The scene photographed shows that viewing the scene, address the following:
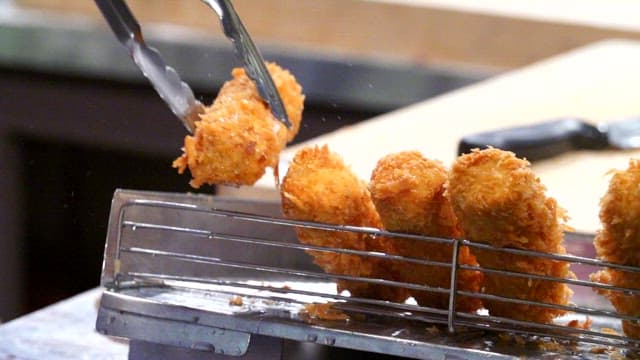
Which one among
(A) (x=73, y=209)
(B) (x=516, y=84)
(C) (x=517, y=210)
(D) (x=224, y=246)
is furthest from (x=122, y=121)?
(C) (x=517, y=210)

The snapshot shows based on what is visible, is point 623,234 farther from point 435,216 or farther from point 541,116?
point 541,116

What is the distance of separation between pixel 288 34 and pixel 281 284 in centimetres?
261

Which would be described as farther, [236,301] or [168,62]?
[168,62]

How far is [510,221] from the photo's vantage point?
958 mm

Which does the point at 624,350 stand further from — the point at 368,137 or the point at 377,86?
the point at 377,86

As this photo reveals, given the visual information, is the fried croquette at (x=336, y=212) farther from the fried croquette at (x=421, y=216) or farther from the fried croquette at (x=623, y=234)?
the fried croquette at (x=623, y=234)

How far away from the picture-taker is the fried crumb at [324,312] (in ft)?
3.26

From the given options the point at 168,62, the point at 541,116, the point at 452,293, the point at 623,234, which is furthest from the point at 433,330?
the point at 168,62

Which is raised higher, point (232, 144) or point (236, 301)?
point (232, 144)

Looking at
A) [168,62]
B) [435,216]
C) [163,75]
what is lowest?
[435,216]

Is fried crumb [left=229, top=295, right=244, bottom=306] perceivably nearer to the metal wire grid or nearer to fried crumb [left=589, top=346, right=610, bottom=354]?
the metal wire grid

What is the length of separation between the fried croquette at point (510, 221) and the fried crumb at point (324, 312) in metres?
0.13

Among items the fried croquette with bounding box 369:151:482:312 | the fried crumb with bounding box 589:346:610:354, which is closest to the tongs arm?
the fried croquette with bounding box 369:151:482:312

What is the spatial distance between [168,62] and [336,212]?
231cm
